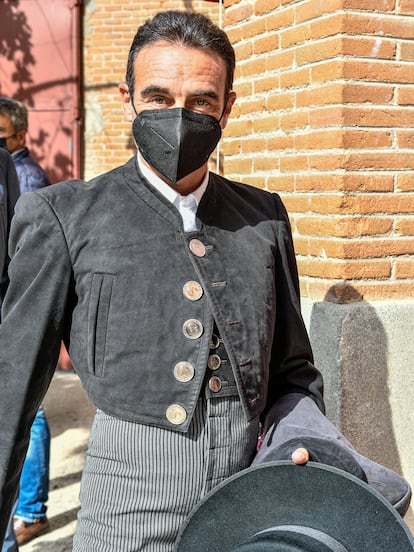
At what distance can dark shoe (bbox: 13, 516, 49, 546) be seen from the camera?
416 centimetres

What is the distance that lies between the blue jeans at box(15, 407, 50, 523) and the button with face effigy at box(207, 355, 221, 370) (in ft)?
8.48

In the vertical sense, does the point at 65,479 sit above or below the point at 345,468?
below

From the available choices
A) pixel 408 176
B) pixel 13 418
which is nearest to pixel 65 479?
pixel 408 176

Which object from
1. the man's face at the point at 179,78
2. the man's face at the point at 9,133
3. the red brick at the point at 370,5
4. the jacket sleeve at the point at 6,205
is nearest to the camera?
the man's face at the point at 179,78

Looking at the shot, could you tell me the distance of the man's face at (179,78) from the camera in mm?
1825

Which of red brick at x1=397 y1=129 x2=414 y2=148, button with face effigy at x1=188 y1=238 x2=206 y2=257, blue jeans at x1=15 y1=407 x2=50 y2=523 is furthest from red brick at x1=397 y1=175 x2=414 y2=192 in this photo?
blue jeans at x1=15 y1=407 x2=50 y2=523

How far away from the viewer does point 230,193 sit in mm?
2080

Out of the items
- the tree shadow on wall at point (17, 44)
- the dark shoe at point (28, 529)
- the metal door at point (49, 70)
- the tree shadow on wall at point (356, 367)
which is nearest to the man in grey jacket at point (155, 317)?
the tree shadow on wall at point (356, 367)

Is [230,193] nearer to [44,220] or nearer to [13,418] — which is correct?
[44,220]

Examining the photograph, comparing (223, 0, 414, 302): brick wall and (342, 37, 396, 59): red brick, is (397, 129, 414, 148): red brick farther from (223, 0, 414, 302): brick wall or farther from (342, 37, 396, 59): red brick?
(342, 37, 396, 59): red brick

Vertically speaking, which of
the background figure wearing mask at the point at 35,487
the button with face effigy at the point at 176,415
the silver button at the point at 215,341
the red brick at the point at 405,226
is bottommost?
the background figure wearing mask at the point at 35,487

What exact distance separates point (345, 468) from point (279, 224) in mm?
696

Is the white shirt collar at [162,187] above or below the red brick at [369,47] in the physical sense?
below

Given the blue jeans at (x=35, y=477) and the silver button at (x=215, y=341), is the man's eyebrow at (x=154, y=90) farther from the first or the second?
the blue jeans at (x=35, y=477)
